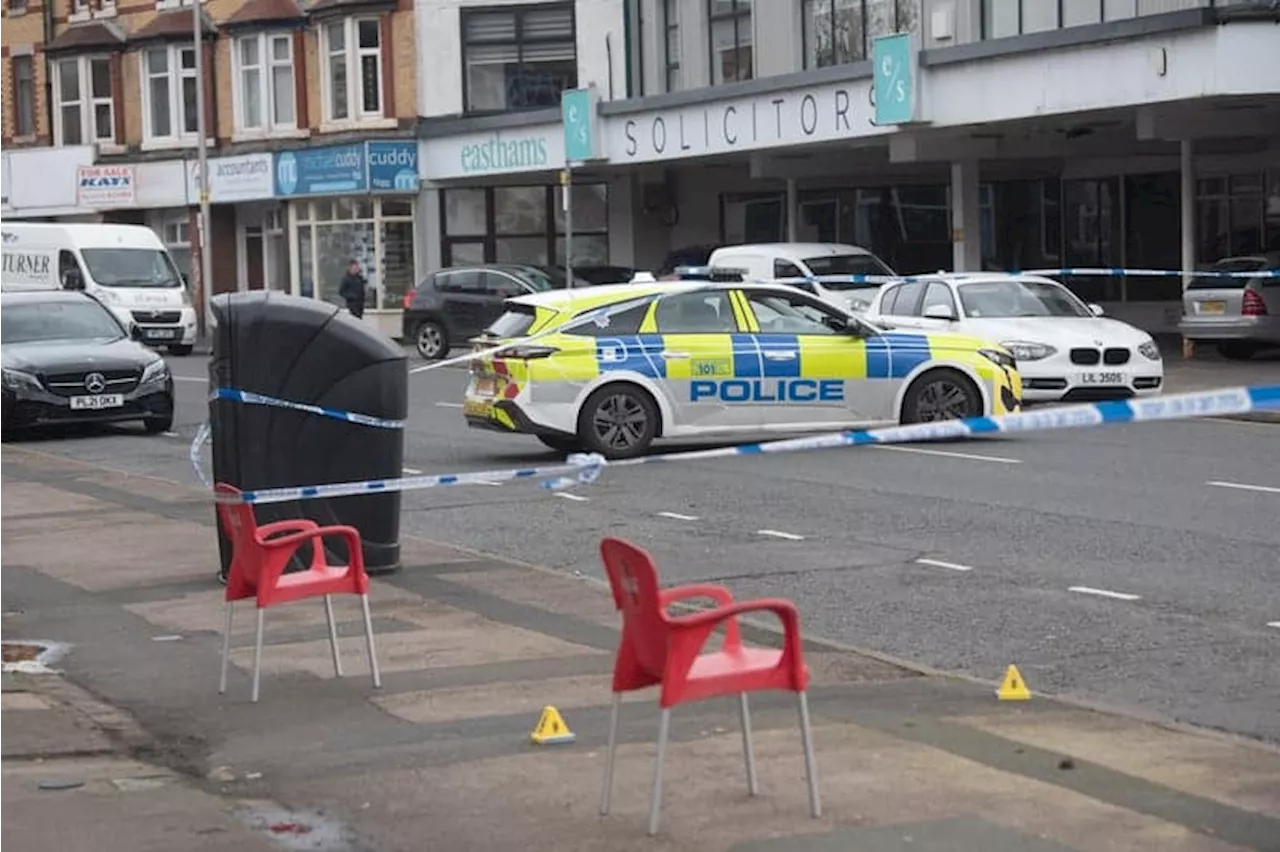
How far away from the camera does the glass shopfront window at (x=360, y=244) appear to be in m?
47.8

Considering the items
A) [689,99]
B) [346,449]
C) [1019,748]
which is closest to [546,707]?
[1019,748]

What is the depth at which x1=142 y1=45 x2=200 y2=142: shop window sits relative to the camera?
172ft

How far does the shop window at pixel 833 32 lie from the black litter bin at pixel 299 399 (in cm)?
2623

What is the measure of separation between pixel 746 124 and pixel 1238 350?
963 centimetres

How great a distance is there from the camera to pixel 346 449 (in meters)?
12.3

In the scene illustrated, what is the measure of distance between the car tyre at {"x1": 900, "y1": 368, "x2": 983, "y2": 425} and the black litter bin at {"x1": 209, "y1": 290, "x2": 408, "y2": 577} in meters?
7.67

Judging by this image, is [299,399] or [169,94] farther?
[169,94]

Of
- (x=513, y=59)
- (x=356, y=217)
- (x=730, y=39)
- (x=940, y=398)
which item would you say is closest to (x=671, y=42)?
(x=730, y=39)

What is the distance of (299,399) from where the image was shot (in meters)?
12.2

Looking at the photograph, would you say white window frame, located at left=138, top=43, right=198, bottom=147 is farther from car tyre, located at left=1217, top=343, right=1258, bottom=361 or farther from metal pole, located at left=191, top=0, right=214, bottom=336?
car tyre, located at left=1217, top=343, right=1258, bottom=361

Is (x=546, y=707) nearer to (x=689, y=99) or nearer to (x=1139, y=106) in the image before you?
(x=1139, y=106)

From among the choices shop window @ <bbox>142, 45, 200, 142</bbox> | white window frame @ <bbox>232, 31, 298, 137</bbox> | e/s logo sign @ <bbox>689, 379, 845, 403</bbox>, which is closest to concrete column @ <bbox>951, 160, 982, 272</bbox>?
e/s logo sign @ <bbox>689, 379, 845, 403</bbox>

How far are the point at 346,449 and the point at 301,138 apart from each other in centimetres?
3809

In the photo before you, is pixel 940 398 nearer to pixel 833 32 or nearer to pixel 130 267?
pixel 833 32
